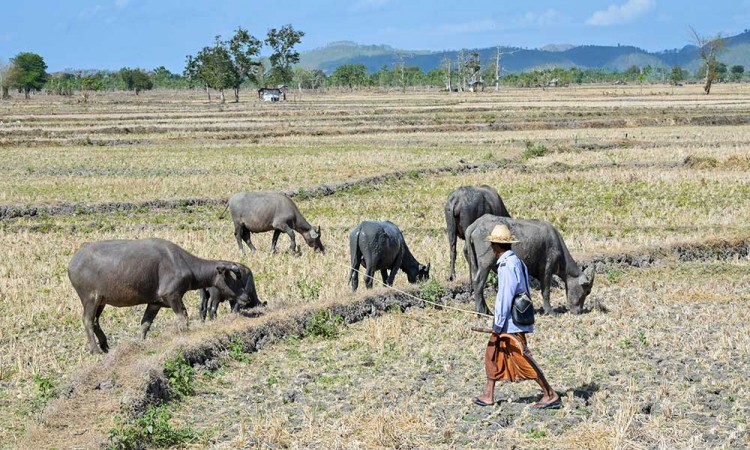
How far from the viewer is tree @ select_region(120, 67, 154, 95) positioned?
12962 cm

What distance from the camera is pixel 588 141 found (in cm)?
3706

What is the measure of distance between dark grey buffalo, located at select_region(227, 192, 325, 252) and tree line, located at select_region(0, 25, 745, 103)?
231ft

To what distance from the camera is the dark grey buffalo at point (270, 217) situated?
17.4m

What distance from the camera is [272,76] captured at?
4459 inches

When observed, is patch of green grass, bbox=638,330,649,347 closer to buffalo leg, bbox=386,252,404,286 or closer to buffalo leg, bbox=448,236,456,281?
buffalo leg, bbox=448,236,456,281

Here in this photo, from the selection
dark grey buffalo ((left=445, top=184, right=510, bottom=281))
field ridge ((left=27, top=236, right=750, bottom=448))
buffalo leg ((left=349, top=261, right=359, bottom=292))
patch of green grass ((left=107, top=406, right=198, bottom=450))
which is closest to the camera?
patch of green grass ((left=107, top=406, right=198, bottom=450))

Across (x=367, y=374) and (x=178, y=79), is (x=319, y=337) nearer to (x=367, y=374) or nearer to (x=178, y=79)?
(x=367, y=374)

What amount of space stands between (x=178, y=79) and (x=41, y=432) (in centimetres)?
17127

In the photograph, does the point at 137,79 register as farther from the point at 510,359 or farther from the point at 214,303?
the point at 510,359

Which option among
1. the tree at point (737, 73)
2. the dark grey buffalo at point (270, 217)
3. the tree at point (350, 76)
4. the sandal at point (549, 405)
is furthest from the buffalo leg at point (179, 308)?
the tree at point (737, 73)

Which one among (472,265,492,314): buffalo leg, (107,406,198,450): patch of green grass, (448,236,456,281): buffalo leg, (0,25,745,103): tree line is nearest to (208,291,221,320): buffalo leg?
(472,265,492,314): buffalo leg

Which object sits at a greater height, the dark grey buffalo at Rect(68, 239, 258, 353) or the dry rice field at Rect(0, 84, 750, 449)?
the dark grey buffalo at Rect(68, 239, 258, 353)

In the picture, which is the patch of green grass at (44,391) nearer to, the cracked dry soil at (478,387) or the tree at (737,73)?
the cracked dry soil at (478,387)

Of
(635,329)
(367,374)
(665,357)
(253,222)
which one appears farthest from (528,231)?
(253,222)
